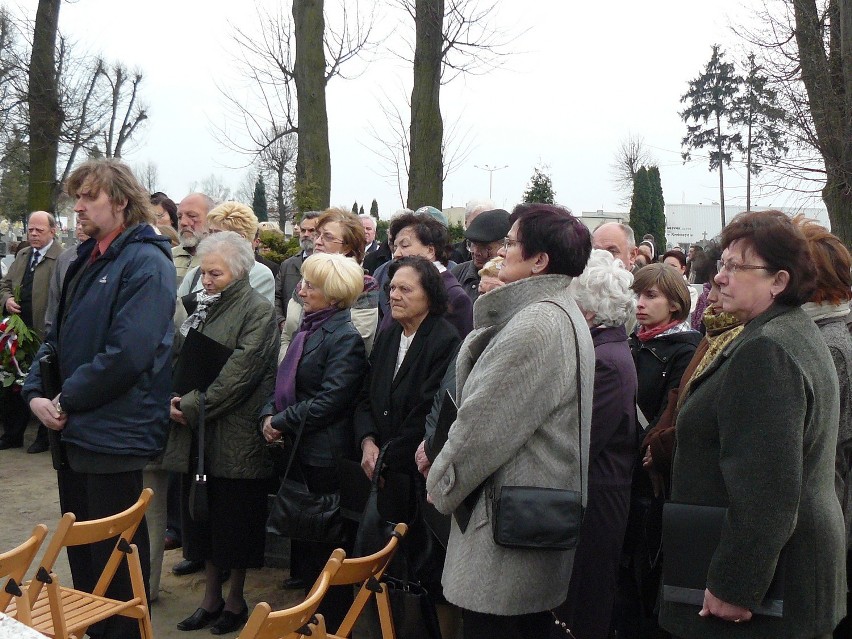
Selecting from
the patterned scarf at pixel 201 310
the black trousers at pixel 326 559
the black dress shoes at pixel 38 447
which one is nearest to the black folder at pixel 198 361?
the patterned scarf at pixel 201 310

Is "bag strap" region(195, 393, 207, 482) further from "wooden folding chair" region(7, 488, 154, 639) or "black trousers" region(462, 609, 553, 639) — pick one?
"black trousers" region(462, 609, 553, 639)

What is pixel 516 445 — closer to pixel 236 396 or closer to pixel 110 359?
pixel 110 359

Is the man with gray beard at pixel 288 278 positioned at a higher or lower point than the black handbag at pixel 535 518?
higher

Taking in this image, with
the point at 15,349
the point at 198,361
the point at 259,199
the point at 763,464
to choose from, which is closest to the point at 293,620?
the point at 763,464

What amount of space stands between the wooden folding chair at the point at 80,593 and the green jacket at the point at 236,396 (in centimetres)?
111

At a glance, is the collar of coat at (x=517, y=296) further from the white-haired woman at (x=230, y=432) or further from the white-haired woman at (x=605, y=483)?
the white-haired woman at (x=230, y=432)

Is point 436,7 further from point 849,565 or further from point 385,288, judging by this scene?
point 849,565

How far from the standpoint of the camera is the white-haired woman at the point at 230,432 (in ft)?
14.9

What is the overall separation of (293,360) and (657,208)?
38.8 meters

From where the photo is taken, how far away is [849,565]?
138 inches

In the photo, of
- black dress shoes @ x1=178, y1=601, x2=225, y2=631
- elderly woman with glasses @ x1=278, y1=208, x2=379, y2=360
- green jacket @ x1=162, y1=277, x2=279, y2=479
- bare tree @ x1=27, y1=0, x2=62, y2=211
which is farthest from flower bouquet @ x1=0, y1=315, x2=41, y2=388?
bare tree @ x1=27, y1=0, x2=62, y2=211

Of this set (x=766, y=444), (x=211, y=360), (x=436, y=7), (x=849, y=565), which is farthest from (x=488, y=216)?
(x=436, y=7)

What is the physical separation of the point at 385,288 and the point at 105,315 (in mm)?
1896

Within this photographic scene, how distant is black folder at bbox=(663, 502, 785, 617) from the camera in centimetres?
244
